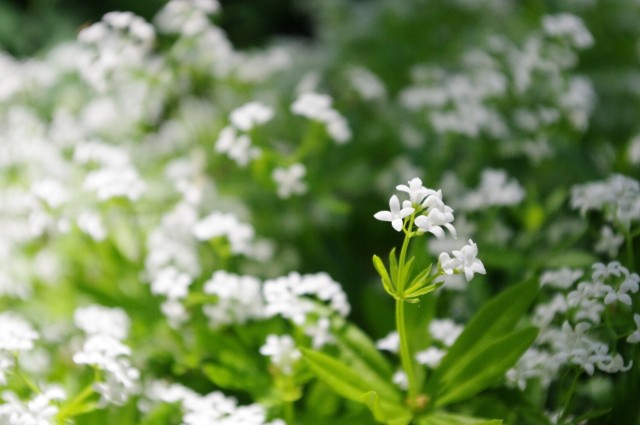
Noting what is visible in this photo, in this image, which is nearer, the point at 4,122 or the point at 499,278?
the point at 499,278

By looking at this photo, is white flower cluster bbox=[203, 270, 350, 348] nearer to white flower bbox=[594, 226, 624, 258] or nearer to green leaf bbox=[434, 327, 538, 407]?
green leaf bbox=[434, 327, 538, 407]

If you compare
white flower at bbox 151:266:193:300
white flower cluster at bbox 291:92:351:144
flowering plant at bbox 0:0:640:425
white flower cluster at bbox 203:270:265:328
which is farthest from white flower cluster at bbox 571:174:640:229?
white flower at bbox 151:266:193:300

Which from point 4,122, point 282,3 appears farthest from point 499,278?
point 282,3

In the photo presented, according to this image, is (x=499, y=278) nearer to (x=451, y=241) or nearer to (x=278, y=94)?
(x=451, y=241)

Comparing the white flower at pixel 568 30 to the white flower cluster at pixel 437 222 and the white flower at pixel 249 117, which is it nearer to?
the white flower at pixel 249 117

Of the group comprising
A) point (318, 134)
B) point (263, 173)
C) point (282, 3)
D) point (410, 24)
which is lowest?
point (263, 173)

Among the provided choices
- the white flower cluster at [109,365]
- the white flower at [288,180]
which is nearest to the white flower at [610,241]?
the white flower at [288,180]
